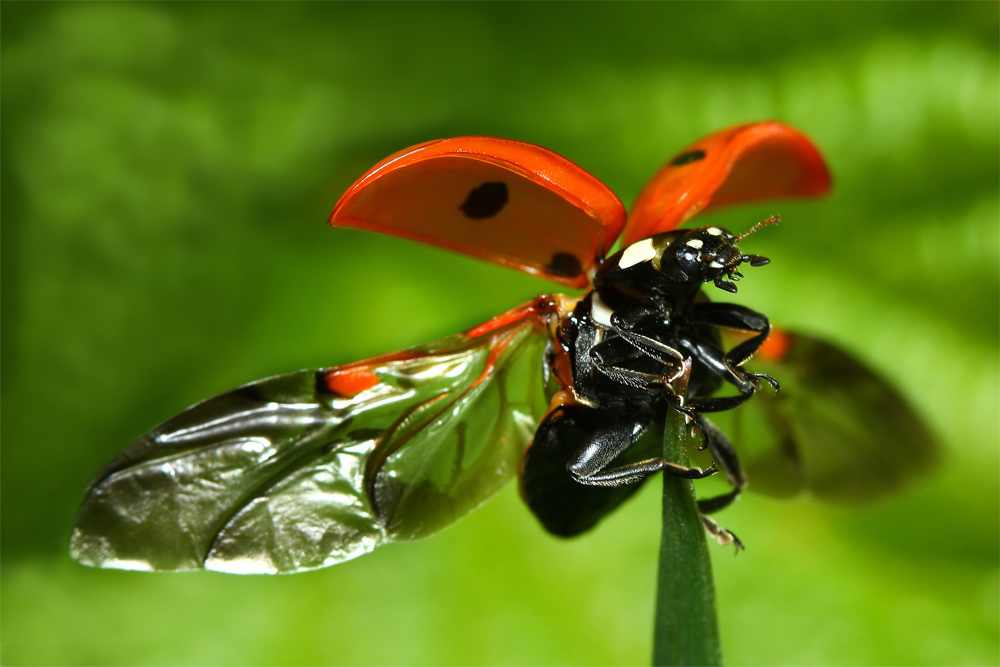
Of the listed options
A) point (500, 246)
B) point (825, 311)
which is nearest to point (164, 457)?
point (500, 246)

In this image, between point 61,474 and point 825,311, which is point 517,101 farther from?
point 61,474

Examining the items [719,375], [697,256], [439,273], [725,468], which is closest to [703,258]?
[697,256]

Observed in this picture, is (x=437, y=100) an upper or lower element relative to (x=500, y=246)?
upper

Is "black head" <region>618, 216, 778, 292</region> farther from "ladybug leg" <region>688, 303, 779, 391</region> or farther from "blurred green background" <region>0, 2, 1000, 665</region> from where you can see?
"blurred green background" <region>0, 2, 1000, 665</region>

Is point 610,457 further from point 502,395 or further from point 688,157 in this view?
point 688,157

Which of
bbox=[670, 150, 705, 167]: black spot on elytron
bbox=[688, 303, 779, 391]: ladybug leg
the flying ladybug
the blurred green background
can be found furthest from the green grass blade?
the blurred green background

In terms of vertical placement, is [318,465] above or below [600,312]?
below
